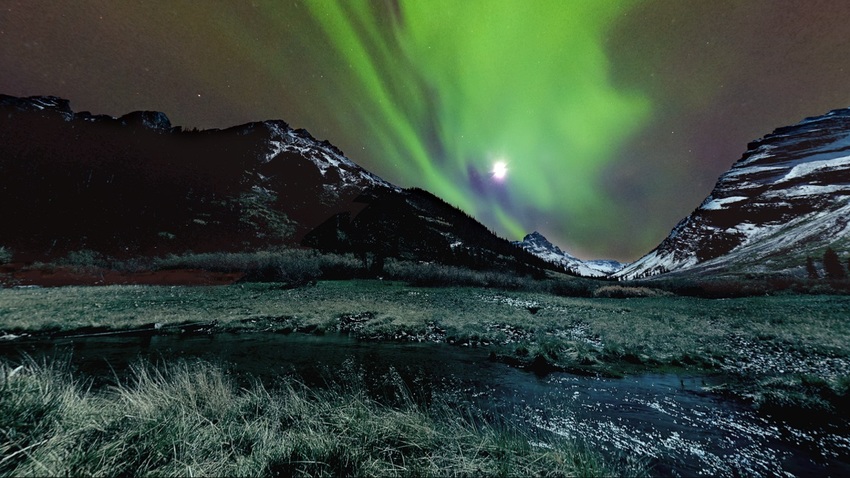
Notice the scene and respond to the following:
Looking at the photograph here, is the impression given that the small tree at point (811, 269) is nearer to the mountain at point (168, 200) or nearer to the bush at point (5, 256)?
the mountain at point (168, 200)

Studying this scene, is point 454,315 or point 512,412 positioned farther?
point 454,315

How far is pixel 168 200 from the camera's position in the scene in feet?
462

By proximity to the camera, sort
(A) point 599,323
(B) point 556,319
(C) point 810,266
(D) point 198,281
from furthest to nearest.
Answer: (C) point 810,266 < (D) point 198,281 < (B) point 556,319 < (A) point 599,323

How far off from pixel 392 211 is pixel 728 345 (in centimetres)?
17750

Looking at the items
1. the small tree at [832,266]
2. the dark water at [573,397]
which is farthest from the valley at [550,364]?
the small tree at [832,266]

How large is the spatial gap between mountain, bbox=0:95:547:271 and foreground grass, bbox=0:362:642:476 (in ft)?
351

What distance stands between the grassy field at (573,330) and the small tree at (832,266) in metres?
103

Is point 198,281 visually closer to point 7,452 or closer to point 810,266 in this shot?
point 7,452

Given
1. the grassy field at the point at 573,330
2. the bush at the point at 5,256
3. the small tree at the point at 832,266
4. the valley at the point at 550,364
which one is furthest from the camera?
the small tree at the point at 832,266

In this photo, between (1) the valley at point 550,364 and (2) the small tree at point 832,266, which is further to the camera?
(2) the small tree at point 832,266

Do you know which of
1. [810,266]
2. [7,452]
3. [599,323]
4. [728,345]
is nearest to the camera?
[7,452]

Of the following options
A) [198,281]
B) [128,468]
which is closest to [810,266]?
[128,468]

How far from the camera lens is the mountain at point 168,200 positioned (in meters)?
112

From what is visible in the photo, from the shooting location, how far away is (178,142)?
185875 mm
